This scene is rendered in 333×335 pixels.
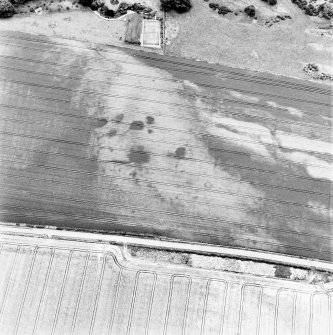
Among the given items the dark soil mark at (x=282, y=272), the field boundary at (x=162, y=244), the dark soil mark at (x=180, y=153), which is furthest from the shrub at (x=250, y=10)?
the dark soil mark at (x=282, y=272)

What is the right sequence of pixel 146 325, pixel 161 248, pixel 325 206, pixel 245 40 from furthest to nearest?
pixel 245 40, pixel 325 206, pixel 161 248, pixel 146 325

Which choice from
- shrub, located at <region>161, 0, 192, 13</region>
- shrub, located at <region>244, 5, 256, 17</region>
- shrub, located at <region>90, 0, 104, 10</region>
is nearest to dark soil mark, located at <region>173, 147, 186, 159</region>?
shrub, located at <region>161, 0, 192, 13</region>

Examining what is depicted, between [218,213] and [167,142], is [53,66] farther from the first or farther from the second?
[218,213]

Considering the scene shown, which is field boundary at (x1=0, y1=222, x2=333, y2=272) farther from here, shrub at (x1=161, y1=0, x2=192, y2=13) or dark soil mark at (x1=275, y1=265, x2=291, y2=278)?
shrub at (x1=161, y1=0, x2=192, y2=13)

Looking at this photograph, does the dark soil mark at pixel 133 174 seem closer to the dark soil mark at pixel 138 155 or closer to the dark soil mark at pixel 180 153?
the dark soil mark at pixel 138 155

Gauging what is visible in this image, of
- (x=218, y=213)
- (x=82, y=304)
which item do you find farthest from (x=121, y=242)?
(x=218, y=213)

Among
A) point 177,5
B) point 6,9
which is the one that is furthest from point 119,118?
point 6,9

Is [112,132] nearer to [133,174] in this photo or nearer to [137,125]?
[137,125]
